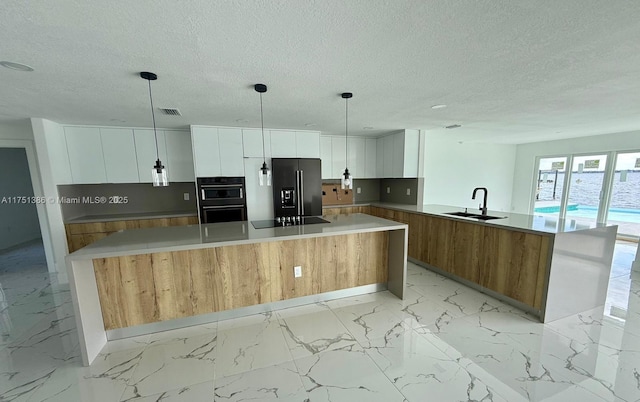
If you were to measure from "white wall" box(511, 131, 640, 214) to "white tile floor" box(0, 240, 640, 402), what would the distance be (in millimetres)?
4004

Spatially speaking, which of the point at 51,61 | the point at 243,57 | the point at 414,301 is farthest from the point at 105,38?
the point at 414,301

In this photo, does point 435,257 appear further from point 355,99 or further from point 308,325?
point 355,99

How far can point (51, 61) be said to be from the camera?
1604 millimetres

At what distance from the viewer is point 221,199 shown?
392 cm

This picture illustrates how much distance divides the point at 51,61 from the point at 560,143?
8525 millimetres

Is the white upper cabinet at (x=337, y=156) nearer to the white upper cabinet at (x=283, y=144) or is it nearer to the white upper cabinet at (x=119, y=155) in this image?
the white upper cabinet at (x=283, y=144)

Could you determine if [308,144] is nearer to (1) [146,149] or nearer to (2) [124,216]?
(1) [146,149]

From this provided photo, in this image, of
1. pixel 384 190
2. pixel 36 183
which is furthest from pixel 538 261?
pixel 36 183

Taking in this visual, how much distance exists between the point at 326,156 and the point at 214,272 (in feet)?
10.5

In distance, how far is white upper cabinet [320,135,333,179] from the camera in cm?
483

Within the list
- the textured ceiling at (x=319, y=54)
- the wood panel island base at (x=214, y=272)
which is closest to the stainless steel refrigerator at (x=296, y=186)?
the textured ceiling at (x=319, y=54)

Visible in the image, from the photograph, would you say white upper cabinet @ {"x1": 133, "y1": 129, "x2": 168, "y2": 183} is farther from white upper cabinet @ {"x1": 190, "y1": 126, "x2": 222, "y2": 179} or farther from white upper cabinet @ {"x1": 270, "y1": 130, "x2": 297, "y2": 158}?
white upper cabinet @ {"x1": 270, "y1": 130, "x2": 297, "y2": 158}

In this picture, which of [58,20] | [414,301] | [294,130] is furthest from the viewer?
[294,130]

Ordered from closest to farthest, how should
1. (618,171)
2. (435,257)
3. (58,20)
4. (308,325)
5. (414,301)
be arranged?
(58,20)
(308,325)
(414,301)
(435,257)
(618,171)
